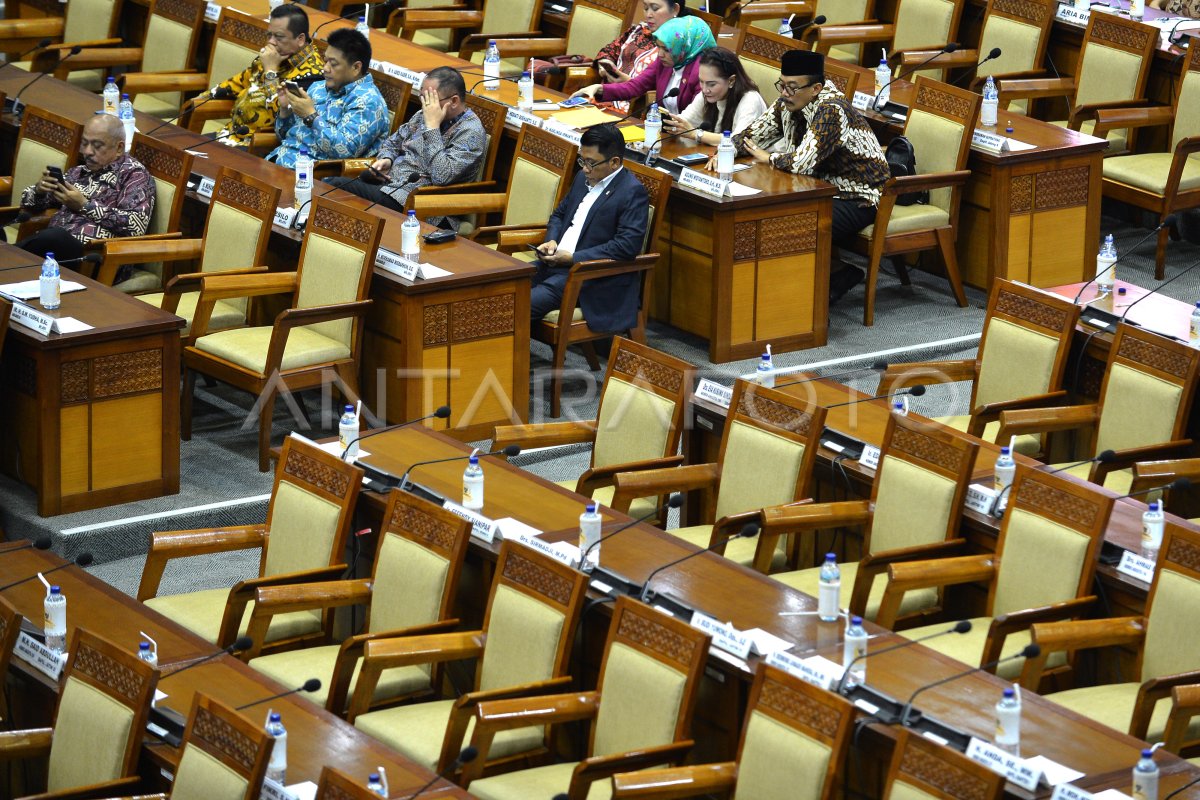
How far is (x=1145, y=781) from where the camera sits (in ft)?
12.8

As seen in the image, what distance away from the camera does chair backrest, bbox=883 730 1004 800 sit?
150 inches

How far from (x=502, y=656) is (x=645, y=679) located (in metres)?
0.43

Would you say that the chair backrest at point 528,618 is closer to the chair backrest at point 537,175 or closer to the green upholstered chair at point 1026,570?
the green upholstered chair at point 1026,570

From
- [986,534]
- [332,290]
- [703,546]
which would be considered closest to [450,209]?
[332,290]

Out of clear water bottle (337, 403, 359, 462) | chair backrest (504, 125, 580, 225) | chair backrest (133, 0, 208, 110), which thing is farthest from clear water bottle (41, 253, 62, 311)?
chair backrest (133, 0, 208, 110)

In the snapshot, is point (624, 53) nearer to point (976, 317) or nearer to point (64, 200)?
point (976, 317)

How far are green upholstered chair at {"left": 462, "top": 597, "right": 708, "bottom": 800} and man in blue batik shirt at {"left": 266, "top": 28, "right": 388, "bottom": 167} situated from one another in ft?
11.6

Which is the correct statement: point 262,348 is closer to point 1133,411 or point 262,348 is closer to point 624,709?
point 624,709

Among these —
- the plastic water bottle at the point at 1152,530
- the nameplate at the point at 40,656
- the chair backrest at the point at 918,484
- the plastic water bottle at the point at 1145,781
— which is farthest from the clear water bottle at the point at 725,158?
the plastic water bottle at the point at 1145,781

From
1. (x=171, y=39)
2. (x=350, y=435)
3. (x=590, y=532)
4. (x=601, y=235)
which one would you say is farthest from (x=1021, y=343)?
(x=171, y=39)

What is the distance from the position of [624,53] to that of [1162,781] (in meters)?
4.85

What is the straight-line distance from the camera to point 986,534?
16.9 feet

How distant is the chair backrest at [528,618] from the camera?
15.1 feet

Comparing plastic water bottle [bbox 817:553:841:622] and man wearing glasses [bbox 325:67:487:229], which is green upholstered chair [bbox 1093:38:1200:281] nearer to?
man wearing glasses [bbox 325:67:487:229]
